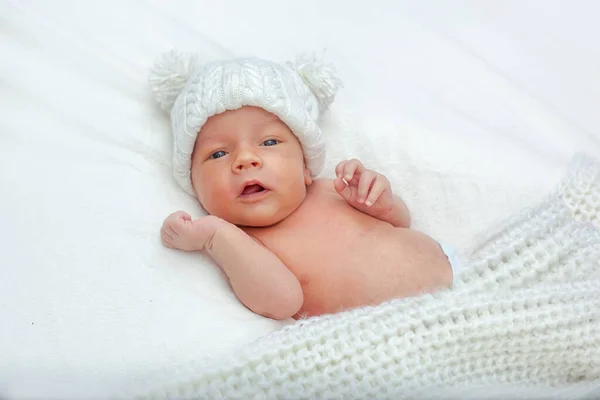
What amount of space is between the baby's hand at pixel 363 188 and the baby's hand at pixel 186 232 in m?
0.23

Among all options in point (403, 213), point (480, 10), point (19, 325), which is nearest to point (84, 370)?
point (19, 325)

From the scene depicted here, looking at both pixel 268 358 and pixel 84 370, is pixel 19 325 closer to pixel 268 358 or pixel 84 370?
pixel 84 370

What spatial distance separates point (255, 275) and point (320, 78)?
0.41 m

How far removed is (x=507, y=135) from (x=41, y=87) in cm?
88

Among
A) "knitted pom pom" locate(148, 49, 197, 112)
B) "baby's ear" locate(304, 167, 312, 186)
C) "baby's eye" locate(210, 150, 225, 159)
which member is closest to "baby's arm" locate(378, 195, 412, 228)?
"baby's ear" locate(304, 167, 312, 186)

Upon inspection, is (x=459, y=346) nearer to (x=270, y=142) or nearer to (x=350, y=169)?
(x=350, y=169)

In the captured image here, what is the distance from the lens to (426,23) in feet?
4.98

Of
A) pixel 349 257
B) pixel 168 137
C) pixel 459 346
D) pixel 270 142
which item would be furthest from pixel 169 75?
pixel 459 346

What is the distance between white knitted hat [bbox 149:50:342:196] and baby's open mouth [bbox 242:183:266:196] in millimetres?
118

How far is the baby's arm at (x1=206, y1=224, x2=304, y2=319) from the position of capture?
3.27ft

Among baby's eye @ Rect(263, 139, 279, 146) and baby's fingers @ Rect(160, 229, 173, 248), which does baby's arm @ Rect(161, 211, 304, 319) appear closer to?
baby's fingers @ Rect(160, 229, 173, 248)

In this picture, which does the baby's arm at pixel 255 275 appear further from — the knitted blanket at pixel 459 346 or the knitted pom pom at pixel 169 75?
the knitted pom pom at pixel 169 75

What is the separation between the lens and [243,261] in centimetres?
102

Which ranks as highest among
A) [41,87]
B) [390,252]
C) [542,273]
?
[542,273]
